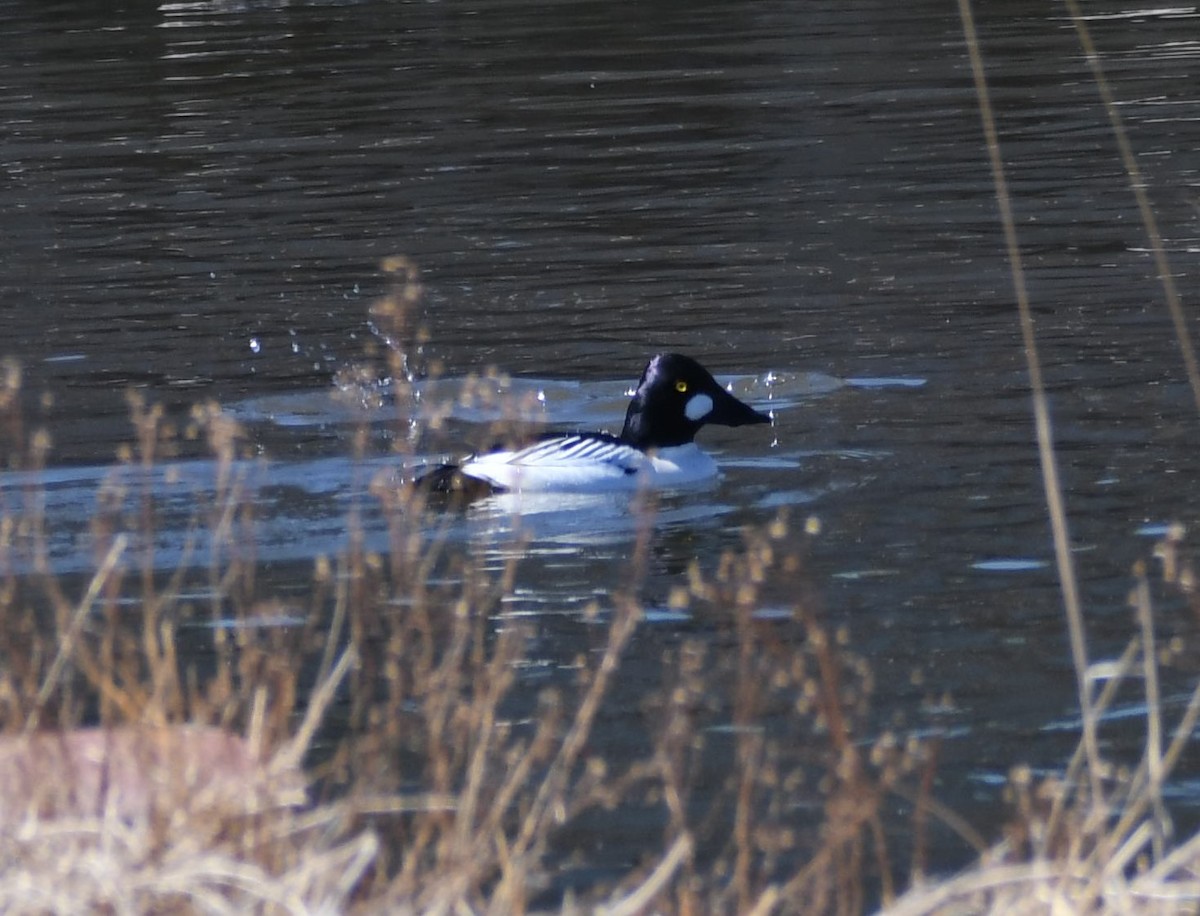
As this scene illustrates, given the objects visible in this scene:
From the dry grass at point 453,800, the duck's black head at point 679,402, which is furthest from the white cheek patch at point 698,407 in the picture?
the dry grass at point 453,800

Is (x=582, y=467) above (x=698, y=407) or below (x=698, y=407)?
below

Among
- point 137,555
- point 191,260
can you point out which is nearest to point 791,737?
point 137,555

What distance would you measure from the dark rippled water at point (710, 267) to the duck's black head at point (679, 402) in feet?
1.00

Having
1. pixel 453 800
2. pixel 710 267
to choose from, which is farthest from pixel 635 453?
pixel 710 267

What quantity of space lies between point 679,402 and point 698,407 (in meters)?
0.10

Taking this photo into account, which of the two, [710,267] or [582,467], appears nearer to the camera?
[582,467]

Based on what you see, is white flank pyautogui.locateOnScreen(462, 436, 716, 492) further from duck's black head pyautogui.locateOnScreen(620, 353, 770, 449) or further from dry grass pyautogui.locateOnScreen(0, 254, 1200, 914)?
dry grass pyautogui.locateOnScreen(0, 254, 1200, 914)

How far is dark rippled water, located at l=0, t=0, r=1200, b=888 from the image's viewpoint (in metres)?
9.75

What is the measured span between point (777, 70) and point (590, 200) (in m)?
7.71

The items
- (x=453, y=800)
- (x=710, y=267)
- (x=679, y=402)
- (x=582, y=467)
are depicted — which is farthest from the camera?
(x=710, y=267)

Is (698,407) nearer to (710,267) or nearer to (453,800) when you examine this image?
(710,267)

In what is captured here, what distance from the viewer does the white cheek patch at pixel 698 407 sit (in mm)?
11852

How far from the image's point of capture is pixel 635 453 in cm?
1140

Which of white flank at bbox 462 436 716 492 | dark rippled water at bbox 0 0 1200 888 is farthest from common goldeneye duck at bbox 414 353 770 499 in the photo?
dark rippled water at bbox 0 0 1200 888
